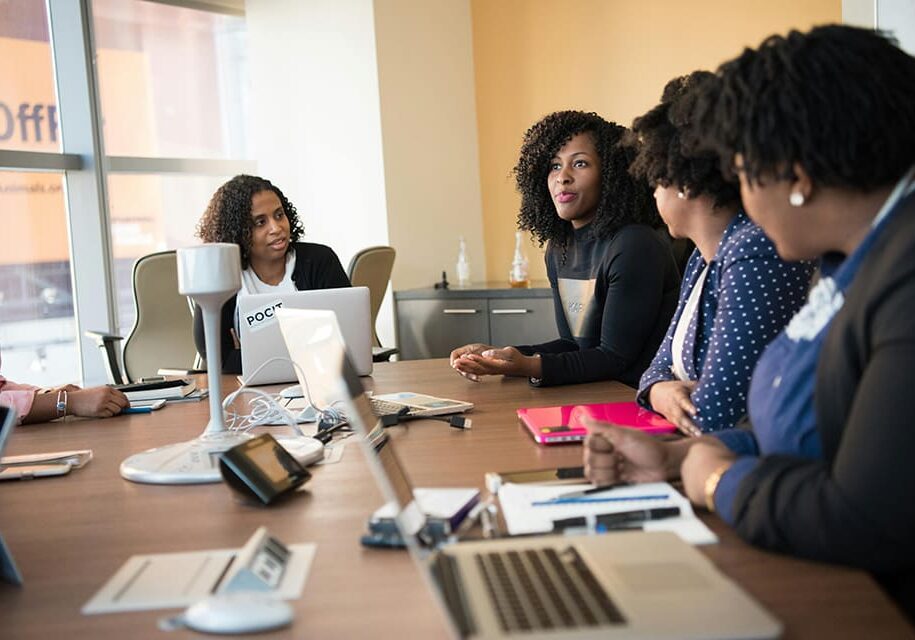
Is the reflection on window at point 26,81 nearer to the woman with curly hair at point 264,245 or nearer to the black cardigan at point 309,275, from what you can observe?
the woman with curly hair at point 264,245

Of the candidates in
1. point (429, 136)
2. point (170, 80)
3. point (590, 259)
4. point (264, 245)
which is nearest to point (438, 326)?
point (429, 136)

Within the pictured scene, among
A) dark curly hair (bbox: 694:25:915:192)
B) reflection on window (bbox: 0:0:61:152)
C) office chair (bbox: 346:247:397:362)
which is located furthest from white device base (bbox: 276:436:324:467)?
reflection on window (bbox: 0:0:61:152)

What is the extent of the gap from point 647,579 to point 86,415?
1.77m

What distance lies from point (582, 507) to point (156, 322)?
3.31 meters

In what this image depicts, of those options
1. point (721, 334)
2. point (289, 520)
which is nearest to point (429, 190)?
point (721, 334)

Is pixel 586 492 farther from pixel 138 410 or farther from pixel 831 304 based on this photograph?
pixel 138 410

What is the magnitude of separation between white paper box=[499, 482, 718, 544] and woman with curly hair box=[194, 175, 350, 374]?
2.34 metres

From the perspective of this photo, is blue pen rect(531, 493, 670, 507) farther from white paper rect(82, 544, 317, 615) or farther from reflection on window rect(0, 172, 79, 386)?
reflection on window rect(0, 172, 79, 386)

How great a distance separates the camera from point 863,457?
101 cm

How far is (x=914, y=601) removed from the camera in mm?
1074

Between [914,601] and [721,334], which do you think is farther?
[721,334]

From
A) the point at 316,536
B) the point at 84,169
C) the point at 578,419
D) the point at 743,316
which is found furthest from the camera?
the point at 84,169

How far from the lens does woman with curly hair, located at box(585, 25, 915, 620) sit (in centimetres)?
101

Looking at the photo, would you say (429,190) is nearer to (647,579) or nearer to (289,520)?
(289,520)
